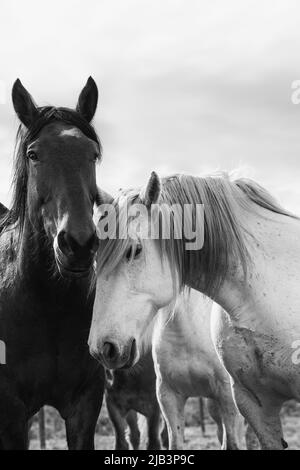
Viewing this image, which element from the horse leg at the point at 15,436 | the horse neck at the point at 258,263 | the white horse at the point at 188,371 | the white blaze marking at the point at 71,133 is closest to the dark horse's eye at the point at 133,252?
the horse neck at the point at 258,263

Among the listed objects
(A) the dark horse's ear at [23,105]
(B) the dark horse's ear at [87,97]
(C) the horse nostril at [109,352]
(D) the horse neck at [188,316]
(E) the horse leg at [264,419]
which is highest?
(B) the dark horse's ear at [87,97]

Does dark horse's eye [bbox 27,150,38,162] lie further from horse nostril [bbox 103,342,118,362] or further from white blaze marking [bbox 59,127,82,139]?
horse nostril [bbox 103,342,118,362]

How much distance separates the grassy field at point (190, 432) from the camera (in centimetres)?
1178

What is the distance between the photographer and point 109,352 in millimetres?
3865

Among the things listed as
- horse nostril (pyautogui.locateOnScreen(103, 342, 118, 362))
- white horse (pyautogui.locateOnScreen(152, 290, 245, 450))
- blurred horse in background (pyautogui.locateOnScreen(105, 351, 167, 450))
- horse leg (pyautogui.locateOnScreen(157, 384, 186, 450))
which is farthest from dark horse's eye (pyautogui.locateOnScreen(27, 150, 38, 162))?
blurred horse in background (pyautogui.locateOnScreen(105, 351, 167, 450))

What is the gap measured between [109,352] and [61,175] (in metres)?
1.04

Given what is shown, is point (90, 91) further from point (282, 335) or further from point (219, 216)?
point (282, 335)

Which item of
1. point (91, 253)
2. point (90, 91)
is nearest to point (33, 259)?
point (91, 253)

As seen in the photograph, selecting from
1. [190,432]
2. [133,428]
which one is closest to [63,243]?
[133,428]

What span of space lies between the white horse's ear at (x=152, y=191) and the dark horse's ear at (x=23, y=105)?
932 mm

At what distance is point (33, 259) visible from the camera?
4582 millimetres

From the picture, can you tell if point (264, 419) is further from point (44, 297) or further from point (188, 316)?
point (188, 316)

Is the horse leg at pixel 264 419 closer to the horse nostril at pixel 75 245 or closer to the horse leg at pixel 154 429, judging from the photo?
the horse nostril at pixel 75 245
